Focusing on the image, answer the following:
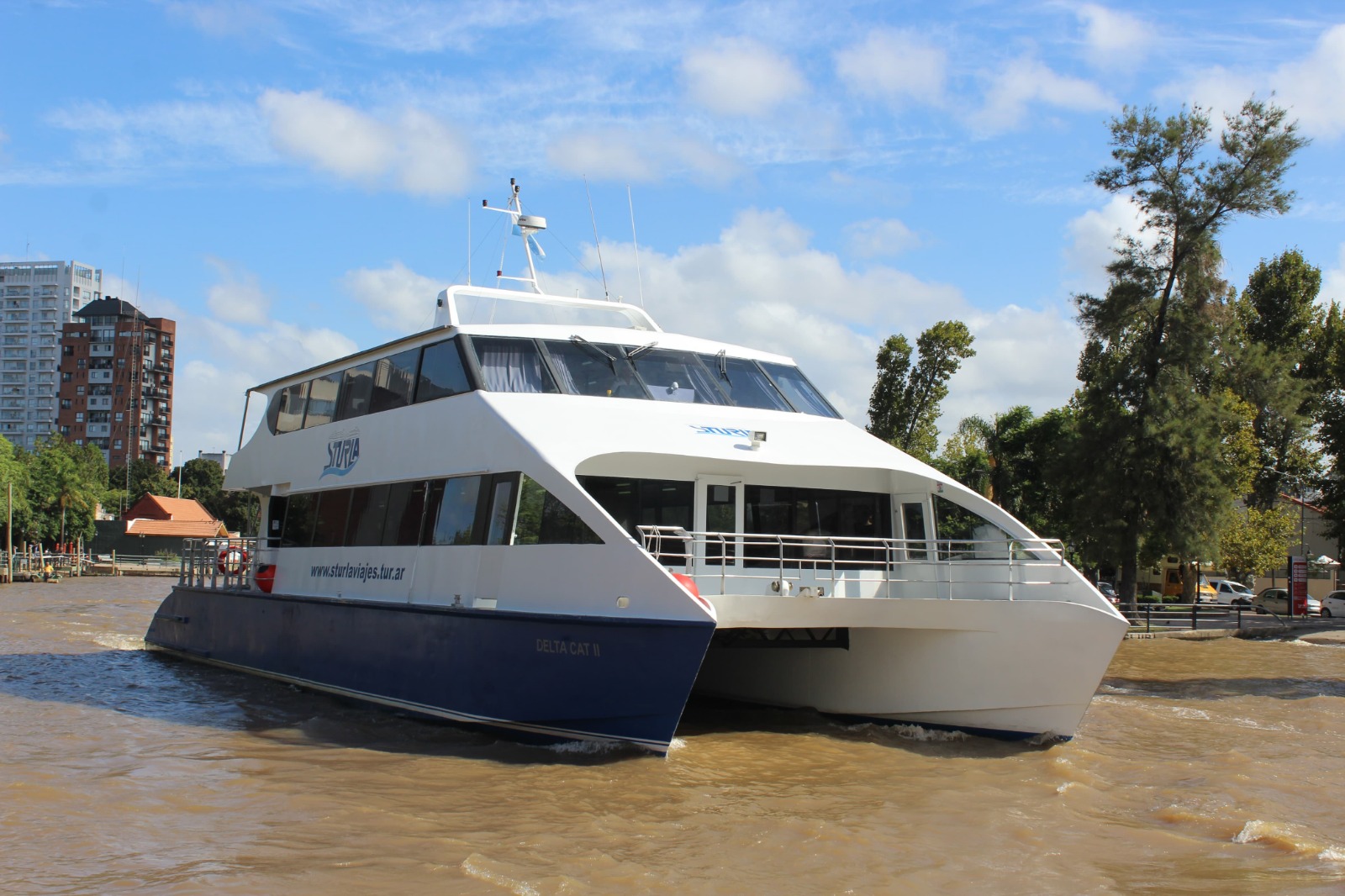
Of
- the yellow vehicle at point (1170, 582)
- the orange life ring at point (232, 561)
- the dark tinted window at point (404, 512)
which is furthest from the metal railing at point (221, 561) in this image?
the yellow vehicle at point (1170, 582)

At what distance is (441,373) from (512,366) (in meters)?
0.81

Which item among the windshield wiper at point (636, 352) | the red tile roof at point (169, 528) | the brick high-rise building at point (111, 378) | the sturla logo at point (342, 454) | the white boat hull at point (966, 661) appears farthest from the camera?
the brick high-rise building at point (111, 378)

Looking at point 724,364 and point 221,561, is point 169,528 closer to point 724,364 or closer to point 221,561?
point 221,561

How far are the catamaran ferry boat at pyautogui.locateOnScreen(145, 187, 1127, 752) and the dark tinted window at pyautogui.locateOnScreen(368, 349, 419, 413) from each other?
0.03m

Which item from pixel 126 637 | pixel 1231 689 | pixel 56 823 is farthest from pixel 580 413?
pixel 126 637

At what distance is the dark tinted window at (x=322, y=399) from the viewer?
13906mm

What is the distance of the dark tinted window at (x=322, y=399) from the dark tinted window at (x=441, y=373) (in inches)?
91.5

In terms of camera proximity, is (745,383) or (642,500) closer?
(642,500)

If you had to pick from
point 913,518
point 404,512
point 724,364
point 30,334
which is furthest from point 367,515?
point 30,334

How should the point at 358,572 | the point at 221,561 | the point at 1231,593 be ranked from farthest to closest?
the point at 1231,593 → the point at 221,561 → the point at 358,572

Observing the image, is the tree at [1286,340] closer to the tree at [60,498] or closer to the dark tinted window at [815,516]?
the dark tinted window at [815,516]

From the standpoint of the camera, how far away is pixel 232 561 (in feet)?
53.7

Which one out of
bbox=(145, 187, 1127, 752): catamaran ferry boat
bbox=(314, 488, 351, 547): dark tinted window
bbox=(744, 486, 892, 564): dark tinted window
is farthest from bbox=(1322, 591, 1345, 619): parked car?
bbox=(314, 488, 351, 547): dark tinted window

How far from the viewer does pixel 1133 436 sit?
27.3m
